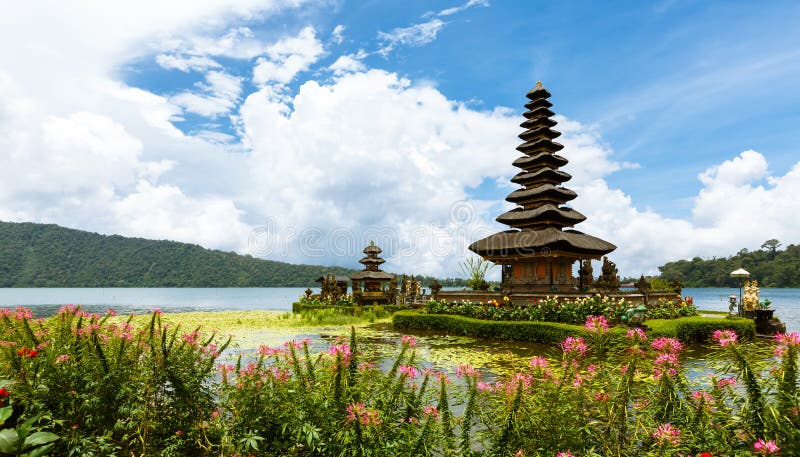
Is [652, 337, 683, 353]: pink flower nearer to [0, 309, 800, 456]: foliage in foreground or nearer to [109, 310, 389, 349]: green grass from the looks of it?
[0, 309, 800, 456]: foliage in foreground

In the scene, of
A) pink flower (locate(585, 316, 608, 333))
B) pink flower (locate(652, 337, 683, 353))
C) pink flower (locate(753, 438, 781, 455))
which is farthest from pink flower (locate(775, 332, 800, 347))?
pink flower (locate(585, 316, 608, 333))

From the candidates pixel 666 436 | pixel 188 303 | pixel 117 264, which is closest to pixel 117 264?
pixel 117 264

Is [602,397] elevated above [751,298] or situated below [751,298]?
below

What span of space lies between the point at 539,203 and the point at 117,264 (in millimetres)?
131632

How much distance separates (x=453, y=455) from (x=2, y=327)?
6.05m

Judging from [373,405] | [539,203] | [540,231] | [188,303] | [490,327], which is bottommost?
[188,303]

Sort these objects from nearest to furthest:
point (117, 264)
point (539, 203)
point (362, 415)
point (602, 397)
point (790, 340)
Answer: point (790, 340)
point (362, 415)
point (602, 397)
point (539, 203)
point (117, 264)

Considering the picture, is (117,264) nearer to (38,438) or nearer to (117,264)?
(117,264)

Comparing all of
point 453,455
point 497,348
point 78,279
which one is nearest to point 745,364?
point 453,455

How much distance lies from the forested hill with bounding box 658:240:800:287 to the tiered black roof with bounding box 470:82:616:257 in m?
86.6

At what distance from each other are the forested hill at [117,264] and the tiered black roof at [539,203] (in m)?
104

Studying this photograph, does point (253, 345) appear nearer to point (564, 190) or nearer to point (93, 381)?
point (93, 381)

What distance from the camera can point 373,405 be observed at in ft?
14.3

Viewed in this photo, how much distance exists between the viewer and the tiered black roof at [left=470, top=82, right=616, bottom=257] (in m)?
23.6
